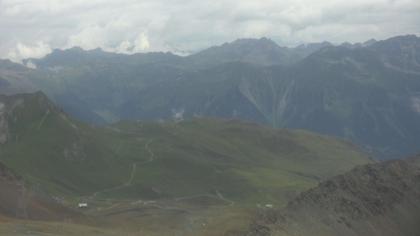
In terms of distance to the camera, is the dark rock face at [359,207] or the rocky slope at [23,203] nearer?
the dark rock face at [359,207]

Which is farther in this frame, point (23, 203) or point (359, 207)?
point (23, 203)

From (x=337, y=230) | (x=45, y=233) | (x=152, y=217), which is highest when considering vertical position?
(x=45, y=233)

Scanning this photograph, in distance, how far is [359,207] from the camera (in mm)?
150000

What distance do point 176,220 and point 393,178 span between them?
2209 inches

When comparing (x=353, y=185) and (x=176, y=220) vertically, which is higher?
(x=353, y=185)

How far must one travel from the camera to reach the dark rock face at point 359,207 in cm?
13050

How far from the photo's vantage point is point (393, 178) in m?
173

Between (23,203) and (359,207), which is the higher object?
(23,203)

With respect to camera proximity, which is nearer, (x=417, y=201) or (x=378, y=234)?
(x=378, y=234)

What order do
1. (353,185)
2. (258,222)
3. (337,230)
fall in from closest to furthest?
(258,222), (337,230), (353,185)

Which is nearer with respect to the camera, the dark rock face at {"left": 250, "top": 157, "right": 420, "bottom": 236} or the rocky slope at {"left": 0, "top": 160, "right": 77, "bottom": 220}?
the dark rock face at {"left": 250, "top": 157, "right": 420, "bottom": 236}

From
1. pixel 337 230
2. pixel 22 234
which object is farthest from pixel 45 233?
pixel 337 230

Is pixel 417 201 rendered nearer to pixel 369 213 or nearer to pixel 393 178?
pixel 393 178

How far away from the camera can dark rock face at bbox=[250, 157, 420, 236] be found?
13050cm
